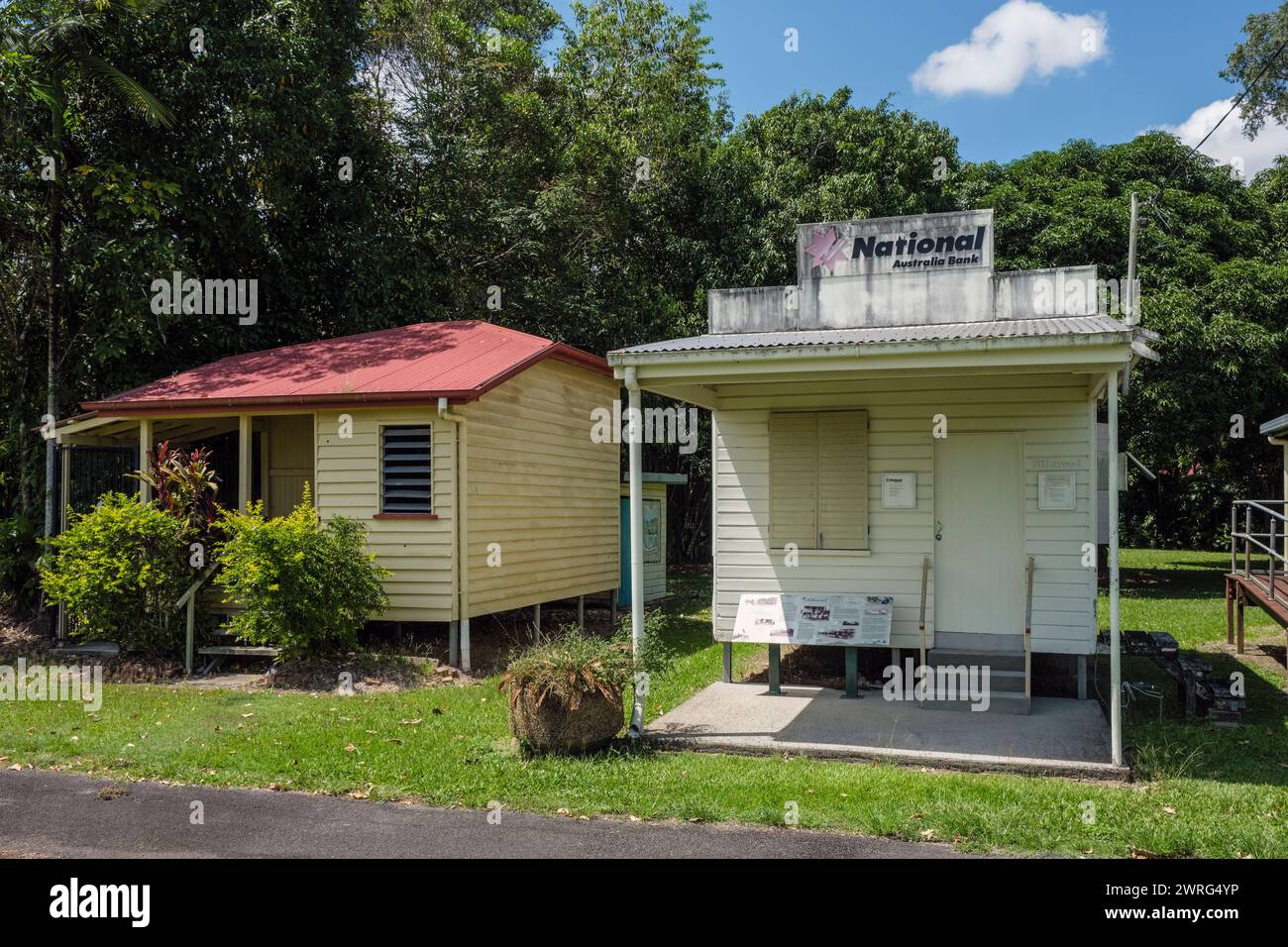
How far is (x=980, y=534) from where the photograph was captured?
32.7 ft

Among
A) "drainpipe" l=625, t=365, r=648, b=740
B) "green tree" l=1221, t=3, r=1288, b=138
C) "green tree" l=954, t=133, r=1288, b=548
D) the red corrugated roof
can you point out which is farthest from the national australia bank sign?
"green tree" l=1221, t=3, r=1288, b=138

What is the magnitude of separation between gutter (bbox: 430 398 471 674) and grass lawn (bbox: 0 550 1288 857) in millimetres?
1159

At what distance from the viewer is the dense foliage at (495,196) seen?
15.2m

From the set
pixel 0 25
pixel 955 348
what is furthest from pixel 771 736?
pixel 0 25

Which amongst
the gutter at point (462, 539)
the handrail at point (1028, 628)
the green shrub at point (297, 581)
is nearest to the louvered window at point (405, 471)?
the gutter at point (462, 539)

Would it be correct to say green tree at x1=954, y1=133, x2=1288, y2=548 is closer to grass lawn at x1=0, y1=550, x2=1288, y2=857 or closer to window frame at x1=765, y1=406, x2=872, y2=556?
grass lawn at x1=0, y1=550, x2=1288, y2=857

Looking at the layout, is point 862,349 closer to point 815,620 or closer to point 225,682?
point 815,620

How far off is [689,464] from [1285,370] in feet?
41.3

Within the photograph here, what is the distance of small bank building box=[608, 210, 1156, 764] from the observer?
31.7 ft

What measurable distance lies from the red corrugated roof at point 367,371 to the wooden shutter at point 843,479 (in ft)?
12.6

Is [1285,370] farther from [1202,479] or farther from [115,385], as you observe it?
[115,385]

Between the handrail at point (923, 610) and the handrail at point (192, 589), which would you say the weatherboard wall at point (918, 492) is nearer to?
the handrail at point (923, 610)

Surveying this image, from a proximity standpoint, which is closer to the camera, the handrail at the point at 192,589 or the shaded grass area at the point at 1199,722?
the shaded grass area at the point at 1199,722

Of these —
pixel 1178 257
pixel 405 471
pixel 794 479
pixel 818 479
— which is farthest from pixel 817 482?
pixel 1178 257
